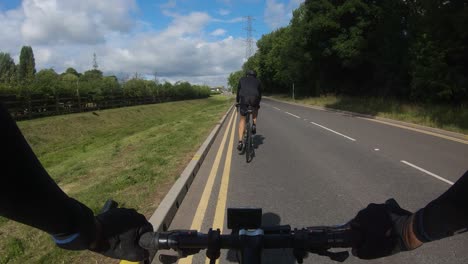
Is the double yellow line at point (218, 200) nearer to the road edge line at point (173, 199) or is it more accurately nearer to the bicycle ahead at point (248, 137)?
the road edge line at point (173, 199)

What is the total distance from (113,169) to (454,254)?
24.1 feet

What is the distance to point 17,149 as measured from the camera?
1057 mm

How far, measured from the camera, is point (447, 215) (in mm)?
1346

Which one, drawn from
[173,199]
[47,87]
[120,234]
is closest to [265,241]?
[120,234]

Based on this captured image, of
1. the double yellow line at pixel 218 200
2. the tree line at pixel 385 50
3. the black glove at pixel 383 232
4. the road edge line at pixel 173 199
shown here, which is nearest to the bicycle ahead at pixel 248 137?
the double yellow line at pixel 218 200

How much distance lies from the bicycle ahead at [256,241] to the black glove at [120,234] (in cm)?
4

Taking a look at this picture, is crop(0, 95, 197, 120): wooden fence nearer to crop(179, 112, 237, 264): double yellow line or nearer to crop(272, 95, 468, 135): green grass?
crop(179, 112, 237, 264): double yellow line

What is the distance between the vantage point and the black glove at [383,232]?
57.3 inches

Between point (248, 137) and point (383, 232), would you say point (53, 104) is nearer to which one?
point (248, 137)

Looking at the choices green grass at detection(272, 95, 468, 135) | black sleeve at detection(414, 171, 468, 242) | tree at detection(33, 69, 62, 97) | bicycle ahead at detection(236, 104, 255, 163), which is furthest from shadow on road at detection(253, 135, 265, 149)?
tree at detection(33, 69, 62, 97)

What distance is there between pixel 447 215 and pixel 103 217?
3.99ft

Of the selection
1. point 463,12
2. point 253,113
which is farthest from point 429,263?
point 463,12

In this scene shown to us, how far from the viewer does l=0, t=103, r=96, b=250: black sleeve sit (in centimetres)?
103

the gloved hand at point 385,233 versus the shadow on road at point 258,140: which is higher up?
the gloved hand at point 385,233
